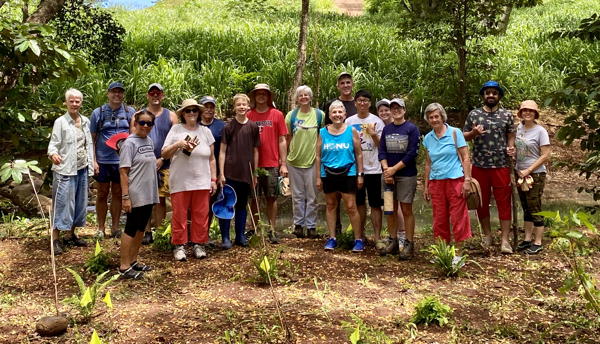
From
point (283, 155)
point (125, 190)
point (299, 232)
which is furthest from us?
point (299, 232)

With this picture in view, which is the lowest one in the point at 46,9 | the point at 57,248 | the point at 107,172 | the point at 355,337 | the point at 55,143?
the point at 57,248

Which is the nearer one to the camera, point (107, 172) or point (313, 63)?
point (107, 172)

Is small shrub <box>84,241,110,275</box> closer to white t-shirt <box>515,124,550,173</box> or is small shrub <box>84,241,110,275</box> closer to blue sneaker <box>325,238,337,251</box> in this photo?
blue sneaker <box>325,238,337,251</box>

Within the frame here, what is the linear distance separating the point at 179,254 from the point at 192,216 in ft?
1.33

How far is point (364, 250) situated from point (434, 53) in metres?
10.3

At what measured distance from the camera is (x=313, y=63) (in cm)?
1448

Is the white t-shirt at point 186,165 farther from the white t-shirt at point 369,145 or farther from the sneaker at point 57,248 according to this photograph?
the white t-shirt at point 369,145

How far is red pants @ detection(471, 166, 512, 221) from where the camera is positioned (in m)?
6.11

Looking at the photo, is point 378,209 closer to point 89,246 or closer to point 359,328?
point 359,328

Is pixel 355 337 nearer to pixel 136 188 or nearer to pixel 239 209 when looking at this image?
pixel 136 188

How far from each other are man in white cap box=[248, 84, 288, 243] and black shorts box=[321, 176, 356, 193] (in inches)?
25.3

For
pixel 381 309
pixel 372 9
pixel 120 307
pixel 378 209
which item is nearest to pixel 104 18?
pixel 378 209

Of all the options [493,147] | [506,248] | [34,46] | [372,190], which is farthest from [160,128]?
[506,248]

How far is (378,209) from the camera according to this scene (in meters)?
6.41
